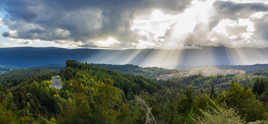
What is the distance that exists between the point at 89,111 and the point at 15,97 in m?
73.2

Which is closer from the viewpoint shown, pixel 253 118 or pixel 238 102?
pixel 253 118

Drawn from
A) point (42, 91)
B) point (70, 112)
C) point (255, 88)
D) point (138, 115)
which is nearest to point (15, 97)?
point (42, 91)

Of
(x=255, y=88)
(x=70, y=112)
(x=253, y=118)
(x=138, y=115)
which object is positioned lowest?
(x=255, y=88)

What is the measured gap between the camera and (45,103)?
65188 mm

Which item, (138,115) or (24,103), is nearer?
(138,115)

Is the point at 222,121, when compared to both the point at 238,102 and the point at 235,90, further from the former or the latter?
the point at 235,90

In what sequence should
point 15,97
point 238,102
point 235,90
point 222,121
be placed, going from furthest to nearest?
point 15,97, point 235,90, point 238,102, point 222,121

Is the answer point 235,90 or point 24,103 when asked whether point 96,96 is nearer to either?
point 235,90

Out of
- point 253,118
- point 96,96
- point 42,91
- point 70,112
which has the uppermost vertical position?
point 96,96

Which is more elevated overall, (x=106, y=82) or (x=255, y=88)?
(x=106, y=82)

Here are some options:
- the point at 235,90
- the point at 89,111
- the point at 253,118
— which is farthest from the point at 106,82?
the point at 235,90

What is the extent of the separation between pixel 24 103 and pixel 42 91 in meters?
9.52

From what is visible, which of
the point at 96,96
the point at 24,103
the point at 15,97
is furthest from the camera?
the point at 15,97

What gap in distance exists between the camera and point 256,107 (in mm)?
15602
